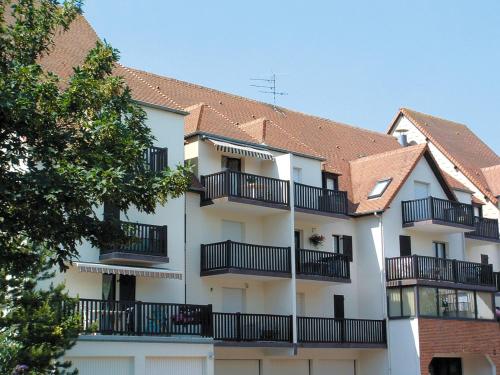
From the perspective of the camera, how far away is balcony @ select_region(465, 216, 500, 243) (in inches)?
1924

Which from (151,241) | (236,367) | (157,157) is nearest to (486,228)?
(236,367)

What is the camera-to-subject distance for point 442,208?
44531 millimetres

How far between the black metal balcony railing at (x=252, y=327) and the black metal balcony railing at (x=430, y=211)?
9.67 m

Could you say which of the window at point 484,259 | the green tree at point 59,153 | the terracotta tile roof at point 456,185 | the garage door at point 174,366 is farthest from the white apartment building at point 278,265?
the green tree at point 59,153

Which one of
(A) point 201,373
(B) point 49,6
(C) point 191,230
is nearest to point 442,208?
(C) point 191,230

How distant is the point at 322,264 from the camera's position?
40125mm

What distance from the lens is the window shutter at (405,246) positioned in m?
44.1

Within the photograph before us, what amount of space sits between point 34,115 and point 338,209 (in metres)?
25.8

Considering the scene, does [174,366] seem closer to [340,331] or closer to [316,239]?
[340,331]

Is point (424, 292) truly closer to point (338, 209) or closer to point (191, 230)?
point (338, 209)

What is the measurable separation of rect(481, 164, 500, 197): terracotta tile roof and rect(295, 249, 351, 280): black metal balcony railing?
16.8 metres

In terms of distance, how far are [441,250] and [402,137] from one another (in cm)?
1234

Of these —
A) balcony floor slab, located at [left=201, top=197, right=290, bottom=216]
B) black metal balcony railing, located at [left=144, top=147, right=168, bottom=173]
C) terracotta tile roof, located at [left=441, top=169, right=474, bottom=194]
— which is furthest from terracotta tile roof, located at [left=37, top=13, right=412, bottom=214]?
terracotta tile roof, located at [left=441, top=169, right=474, bottom=194]

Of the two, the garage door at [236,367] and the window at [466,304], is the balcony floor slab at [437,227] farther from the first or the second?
the garage door at [236,367]
